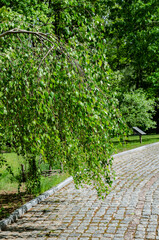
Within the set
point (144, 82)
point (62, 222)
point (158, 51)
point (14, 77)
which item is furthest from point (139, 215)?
point (144, 82)

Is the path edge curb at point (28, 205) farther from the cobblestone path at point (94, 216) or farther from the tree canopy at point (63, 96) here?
the tree canopy at point (63, 96)

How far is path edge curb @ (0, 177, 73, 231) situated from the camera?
6064mm

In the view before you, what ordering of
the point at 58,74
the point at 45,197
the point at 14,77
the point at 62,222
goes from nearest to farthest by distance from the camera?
the point at 58,74, the point at 14,77, the point at 62,222, the point at 45,197

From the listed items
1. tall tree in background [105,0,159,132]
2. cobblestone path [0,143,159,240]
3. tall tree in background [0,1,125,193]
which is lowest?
cobblestone path [0,143,159,240]

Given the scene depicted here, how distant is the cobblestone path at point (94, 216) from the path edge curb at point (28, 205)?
116 millimetres

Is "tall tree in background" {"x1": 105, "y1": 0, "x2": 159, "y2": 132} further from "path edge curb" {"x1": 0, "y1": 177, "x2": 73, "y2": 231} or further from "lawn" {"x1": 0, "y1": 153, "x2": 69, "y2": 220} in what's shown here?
"path edge curb" {"x1": 0, "y1": 177, "x2": 73, "y2": 231}

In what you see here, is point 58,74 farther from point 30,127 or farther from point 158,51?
point 158,51

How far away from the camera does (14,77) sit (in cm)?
489

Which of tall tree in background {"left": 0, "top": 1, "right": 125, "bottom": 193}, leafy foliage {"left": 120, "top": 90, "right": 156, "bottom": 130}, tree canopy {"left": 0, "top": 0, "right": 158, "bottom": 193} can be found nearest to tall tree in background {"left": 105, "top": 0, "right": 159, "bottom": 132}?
leafy foliage {"left": 120, "top": 90, "right": 156, "bottom": 130}

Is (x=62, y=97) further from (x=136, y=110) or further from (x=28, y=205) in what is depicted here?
(x=136, y=110)

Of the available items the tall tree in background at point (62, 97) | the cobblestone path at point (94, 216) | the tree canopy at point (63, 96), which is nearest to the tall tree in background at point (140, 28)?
the cobblestone path at point (94, 216)

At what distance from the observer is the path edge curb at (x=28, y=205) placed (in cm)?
606

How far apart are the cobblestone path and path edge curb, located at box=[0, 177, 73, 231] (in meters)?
0.12

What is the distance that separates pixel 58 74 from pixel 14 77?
81 cm
